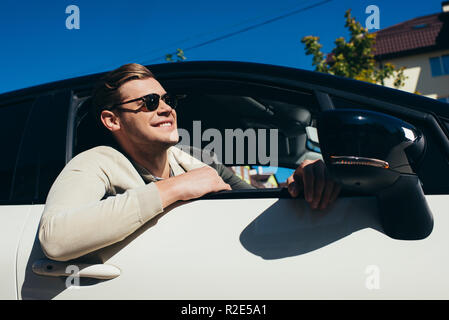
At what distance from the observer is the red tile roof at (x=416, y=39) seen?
67.9ft

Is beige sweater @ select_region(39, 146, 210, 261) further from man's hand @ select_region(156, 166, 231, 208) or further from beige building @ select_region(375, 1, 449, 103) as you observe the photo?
beige building @ select_region(375, 1, 449, 103)

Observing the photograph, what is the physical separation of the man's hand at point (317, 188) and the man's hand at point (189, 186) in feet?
0.92

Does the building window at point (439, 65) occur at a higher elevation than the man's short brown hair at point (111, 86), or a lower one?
higher

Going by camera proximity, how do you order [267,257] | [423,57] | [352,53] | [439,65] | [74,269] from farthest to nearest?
[423,57] → [439,65] → [352,53] → [74,269] → [267,257]

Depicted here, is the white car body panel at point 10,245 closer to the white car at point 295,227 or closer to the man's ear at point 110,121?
the white car at point 295,227

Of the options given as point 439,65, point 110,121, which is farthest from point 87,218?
point 439,65

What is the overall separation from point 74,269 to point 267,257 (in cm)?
62

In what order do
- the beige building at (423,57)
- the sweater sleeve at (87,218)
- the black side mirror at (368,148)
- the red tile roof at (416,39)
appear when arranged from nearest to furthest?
the black side mirror at (368,148) < the sweater sleeve at (87,218) < the beige building at (423,57) < the red tile roof at (416,39)

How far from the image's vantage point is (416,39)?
71.0 feet

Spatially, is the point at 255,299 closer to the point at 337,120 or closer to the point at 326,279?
the point at 326,279

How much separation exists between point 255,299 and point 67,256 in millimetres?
592

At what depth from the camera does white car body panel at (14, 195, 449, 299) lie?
3.21ft

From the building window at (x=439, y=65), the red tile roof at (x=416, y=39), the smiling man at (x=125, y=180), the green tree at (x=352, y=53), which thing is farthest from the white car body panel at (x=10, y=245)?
the building window at (x=439, y=65)

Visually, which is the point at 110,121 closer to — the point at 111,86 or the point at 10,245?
the point at 111,86
